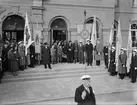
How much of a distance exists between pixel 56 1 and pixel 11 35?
5097 millimetres

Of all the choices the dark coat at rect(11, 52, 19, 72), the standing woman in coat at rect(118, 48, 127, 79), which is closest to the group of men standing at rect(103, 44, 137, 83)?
the standing woman in coat at rect(118, 48, 127, 79)

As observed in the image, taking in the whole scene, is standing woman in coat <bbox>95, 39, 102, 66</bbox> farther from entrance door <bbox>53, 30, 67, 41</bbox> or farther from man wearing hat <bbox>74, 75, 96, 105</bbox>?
man wearing hat <bbox>74, 75, 96, 105</bbox>

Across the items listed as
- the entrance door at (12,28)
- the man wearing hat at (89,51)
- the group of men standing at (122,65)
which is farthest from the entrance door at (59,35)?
the group of men standing at (122,65)

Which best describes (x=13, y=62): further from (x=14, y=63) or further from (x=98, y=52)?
(x=98, y=52)

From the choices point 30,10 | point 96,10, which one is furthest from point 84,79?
point 96,10

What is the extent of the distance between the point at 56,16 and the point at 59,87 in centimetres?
844

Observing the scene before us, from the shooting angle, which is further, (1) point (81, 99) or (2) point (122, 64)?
(2) point (122, 64)

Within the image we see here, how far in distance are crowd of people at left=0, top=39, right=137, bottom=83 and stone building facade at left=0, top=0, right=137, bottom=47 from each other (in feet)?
8.42

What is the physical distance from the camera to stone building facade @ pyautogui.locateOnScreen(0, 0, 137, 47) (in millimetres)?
15172

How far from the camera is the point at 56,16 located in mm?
16406

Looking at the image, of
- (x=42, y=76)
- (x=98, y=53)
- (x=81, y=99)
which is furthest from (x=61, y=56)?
(x=81, y=99)

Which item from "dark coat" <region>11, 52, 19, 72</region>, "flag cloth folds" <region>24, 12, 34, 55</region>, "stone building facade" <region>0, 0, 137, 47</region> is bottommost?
"dark coat" <region>11, 52, 19, 72</region>

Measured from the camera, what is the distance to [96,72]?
505 inches

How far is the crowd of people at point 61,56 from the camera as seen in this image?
1109cm
